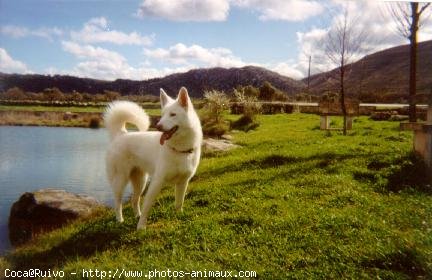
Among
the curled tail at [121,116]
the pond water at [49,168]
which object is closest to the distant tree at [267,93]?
the pond water at [49,168]

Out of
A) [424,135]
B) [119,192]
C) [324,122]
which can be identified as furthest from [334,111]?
[119,192]

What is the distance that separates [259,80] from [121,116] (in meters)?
12.8

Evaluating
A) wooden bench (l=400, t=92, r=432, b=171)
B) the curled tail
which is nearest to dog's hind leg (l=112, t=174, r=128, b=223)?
the curled tail

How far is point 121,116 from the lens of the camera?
762 centimetres

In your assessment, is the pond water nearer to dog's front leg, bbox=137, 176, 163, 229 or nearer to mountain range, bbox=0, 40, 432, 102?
mountain range, bbox=0, 40, 432, 102

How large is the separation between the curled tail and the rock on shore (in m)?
2.92

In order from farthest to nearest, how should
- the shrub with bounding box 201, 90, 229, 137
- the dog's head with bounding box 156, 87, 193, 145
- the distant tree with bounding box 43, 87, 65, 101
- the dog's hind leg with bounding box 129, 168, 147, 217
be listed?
the shrub with bounding box 201, 90, 229, 137, the distant tree with bounding box 43, 87, 65, 101, the dog's hind leg with bounding box 129, 168, 147, 217, the dog's head with bounding box 156, 87, 193, 145

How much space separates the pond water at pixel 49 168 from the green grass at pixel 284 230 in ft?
11.9

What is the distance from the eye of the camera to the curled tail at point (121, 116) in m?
7.57

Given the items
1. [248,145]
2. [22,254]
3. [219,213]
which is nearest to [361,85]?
[248,145]

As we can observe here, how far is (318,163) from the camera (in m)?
10.6

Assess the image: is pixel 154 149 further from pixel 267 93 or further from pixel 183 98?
pixel 267 93

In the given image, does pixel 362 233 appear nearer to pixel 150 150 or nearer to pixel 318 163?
pixel 150 150

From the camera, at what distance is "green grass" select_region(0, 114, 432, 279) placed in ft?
16.4
